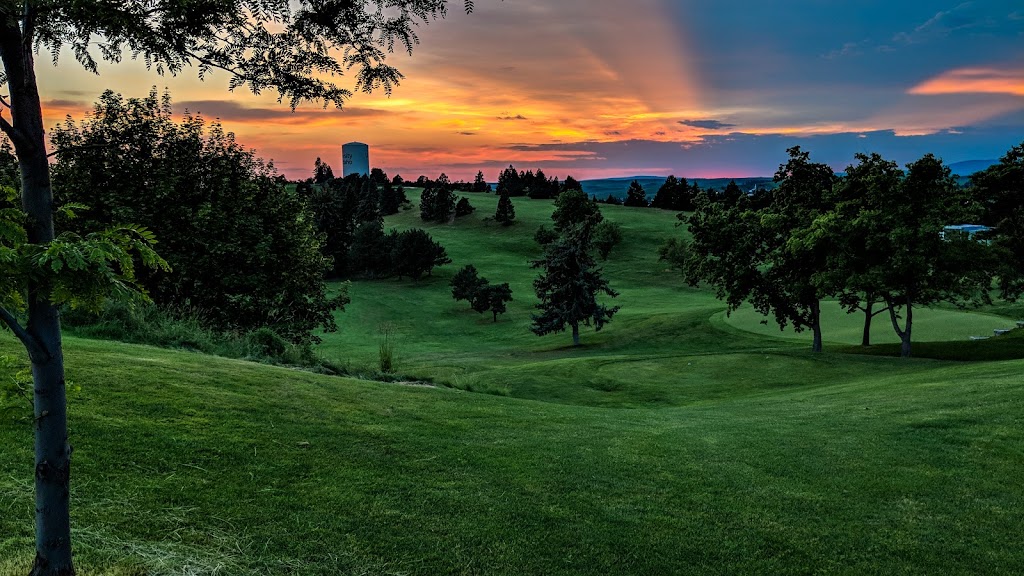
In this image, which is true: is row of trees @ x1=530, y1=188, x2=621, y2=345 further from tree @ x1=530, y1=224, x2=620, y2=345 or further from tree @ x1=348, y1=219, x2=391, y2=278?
tree @ x1=348, y1=219, x2=391, y2=278

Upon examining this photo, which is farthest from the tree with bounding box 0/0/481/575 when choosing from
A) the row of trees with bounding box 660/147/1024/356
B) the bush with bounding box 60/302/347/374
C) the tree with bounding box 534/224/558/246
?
the tree with bounding box 534/224/558/246

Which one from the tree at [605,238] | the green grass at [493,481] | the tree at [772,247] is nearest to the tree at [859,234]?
the tree at [772,247]

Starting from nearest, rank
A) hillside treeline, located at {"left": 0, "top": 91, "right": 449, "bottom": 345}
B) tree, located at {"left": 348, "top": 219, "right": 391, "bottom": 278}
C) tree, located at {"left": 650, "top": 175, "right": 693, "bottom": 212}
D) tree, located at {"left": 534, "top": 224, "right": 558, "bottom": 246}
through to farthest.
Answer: hillside treeline, located at {"left": 0, "top": 91, "right": 449, "bottom": 345}, tree, located at {"left": 348, "top": 219, "right": 391, "bottom": 278}, tree, located at {"left": 534, "top": 224, "right": 558, "bottom": 246}, tree, located at {"left": 650, "top": 175, "right": 693, "bottom": 212}

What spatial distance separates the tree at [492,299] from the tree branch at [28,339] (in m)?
57.4

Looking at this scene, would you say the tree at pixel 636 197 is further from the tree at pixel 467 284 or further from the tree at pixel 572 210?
the tree at pixel 467 284

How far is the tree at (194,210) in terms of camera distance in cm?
2266

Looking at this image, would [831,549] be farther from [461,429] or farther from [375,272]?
[375,272]

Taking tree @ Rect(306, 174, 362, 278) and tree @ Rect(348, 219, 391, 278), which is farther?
tree @ Rect(306, 174, 362, 278)

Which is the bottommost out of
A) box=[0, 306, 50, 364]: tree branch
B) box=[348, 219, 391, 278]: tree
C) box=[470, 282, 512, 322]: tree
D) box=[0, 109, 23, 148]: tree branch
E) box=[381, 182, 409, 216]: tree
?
box=[470, 282, 512, 322]: tree

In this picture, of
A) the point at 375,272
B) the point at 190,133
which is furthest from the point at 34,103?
the point at 375,272

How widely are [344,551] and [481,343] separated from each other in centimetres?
4646

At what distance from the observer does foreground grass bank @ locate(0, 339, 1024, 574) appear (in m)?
5.02

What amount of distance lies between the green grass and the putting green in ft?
75.7

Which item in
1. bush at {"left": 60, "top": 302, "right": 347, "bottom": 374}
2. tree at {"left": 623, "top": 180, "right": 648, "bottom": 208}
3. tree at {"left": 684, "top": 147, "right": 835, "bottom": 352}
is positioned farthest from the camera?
tree at {"left": 623, "top": 180, "right": 648, "bottom": 208}
